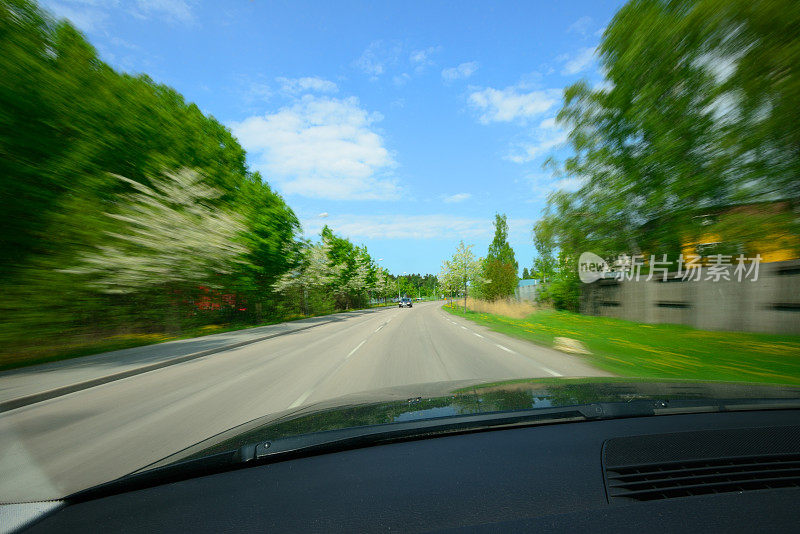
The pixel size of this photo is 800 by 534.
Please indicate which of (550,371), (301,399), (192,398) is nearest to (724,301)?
(550,371)

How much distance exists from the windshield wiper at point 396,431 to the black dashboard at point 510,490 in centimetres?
5

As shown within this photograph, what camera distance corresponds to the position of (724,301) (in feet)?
34.3

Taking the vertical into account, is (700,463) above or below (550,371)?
above

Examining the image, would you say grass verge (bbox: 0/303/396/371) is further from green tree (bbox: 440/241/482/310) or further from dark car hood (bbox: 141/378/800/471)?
green tree (bbox: 440/241/482/310)

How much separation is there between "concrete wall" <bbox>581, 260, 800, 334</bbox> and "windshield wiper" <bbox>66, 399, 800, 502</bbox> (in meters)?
9.97

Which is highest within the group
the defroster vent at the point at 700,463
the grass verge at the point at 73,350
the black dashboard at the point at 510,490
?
the defroster vent at the point at 700,463

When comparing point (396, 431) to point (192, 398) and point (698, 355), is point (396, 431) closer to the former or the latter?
point (192, 398)

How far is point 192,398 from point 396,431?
205 inches

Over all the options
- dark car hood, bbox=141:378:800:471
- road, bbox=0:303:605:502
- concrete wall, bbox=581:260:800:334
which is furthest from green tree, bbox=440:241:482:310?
dark car hood, bbox=141:378:800:471

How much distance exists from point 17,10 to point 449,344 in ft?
54.0

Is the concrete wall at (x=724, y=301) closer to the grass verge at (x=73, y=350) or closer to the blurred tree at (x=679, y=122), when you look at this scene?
the blurred tree at (x=679, y=122)

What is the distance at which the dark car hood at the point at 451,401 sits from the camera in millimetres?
2174

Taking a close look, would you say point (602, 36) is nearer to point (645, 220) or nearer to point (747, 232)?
point (645, 220)

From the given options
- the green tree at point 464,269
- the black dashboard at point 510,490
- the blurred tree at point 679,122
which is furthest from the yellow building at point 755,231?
the green tree at point 464,269
